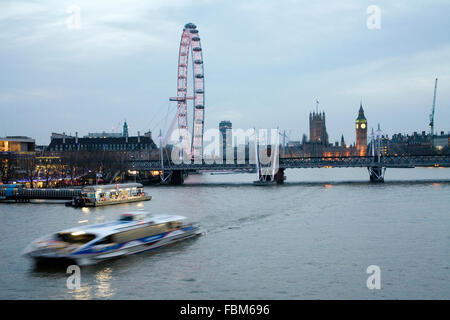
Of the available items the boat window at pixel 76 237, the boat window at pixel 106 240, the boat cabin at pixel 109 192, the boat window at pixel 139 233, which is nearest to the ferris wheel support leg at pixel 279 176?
the boat cabin at pixel 109 192

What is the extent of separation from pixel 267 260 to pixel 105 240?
4929 mm

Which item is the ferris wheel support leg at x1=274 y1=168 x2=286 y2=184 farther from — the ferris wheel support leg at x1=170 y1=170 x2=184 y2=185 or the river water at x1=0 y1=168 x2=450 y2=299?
the river water at x1=0 y1=168 x2=450 y2=299

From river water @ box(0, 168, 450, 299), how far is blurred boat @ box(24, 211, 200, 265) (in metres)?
0.37

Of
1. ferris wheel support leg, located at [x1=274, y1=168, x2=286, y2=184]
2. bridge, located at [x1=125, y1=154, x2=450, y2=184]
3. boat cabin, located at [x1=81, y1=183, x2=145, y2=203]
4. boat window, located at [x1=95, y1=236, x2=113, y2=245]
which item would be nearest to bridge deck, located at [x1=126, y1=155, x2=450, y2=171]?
bridge, located at [x1=125, y1=154, x2=450, y2=184]

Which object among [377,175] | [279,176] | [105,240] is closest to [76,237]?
[105,240]

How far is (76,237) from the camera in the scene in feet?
58.1

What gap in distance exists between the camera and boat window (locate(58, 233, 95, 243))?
1764 centimetres

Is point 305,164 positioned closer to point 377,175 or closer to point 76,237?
point 377,175

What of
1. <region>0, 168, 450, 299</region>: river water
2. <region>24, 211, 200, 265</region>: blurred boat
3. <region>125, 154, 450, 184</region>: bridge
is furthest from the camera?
<region>125, 154, 450, 184</region>: bridge

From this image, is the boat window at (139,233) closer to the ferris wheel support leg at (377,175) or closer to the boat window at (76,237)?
the boat window at (76,237)

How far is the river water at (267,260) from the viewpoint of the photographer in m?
14.4

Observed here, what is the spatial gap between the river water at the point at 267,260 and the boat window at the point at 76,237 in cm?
99
